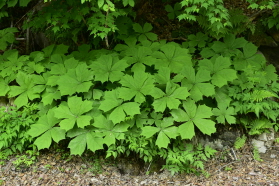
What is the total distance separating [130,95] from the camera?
3320 mm

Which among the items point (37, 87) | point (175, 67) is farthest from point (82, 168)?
point (175, 67)

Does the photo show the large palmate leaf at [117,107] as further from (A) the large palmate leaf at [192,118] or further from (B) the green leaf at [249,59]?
(B) the green leaf at [249,59]

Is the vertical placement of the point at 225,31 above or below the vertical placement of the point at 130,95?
above

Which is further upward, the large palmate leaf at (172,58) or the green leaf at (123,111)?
the large palmate leaf at (172,58)

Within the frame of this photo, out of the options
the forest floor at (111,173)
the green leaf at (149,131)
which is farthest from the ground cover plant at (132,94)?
the forest floor at (111,173)

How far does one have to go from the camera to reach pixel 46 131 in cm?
340

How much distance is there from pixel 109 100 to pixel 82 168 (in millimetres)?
1056

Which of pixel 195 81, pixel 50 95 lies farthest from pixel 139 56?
pixel 50 95

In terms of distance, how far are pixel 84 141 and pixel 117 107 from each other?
1.93 feet

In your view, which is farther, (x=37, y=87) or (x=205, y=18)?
(x=205, y=18)

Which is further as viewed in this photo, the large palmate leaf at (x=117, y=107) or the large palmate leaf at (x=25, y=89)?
the large palmate leaf at (x=25, y=89)

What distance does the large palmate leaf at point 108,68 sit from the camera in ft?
11.7

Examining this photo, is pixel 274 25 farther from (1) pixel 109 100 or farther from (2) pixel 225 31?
(1) pixel 109 100

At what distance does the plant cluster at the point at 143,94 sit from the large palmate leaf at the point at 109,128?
1 cm
